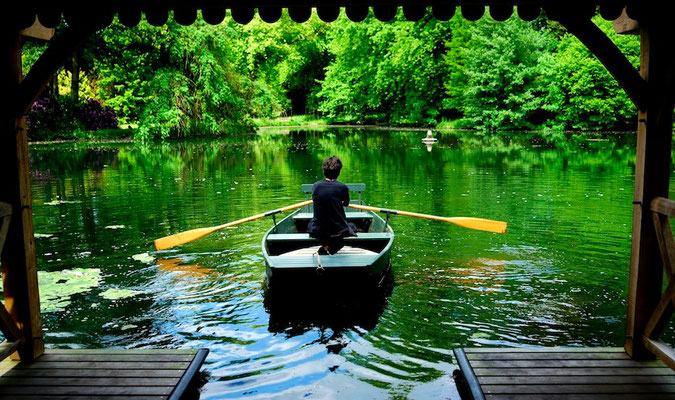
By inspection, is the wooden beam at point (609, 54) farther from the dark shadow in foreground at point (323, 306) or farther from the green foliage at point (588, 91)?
the green foliage at point (588, 91)

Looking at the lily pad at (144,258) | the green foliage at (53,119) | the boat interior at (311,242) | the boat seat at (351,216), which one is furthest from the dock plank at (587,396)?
the green foliage at (53,119)

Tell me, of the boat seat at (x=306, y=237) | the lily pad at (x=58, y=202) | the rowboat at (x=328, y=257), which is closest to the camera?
the rowboat at (x=328, y=257)

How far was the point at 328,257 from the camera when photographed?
19.3 ft

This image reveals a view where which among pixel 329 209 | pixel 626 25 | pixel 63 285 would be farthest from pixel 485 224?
pixel 63 285

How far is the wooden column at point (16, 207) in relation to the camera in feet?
12.5

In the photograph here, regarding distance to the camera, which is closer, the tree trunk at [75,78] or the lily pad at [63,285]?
the lily pad at [63,285]

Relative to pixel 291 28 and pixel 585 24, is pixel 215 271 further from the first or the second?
pixel 291 28

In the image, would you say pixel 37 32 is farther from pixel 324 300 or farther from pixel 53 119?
pixel 53 119

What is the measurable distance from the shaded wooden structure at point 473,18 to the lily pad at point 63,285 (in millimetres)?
2502

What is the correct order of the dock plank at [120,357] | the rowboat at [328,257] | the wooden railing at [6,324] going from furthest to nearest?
the rowboat at [328,257]
the dock plank at [120,357]
the wooden railing at [6,324]

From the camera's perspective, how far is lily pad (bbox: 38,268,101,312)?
641 cm

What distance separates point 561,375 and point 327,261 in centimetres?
255

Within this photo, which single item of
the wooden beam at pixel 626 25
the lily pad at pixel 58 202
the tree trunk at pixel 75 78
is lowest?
the lily pad at pixel 58 202

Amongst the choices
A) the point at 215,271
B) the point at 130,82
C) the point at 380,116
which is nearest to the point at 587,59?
the point at 380,116
